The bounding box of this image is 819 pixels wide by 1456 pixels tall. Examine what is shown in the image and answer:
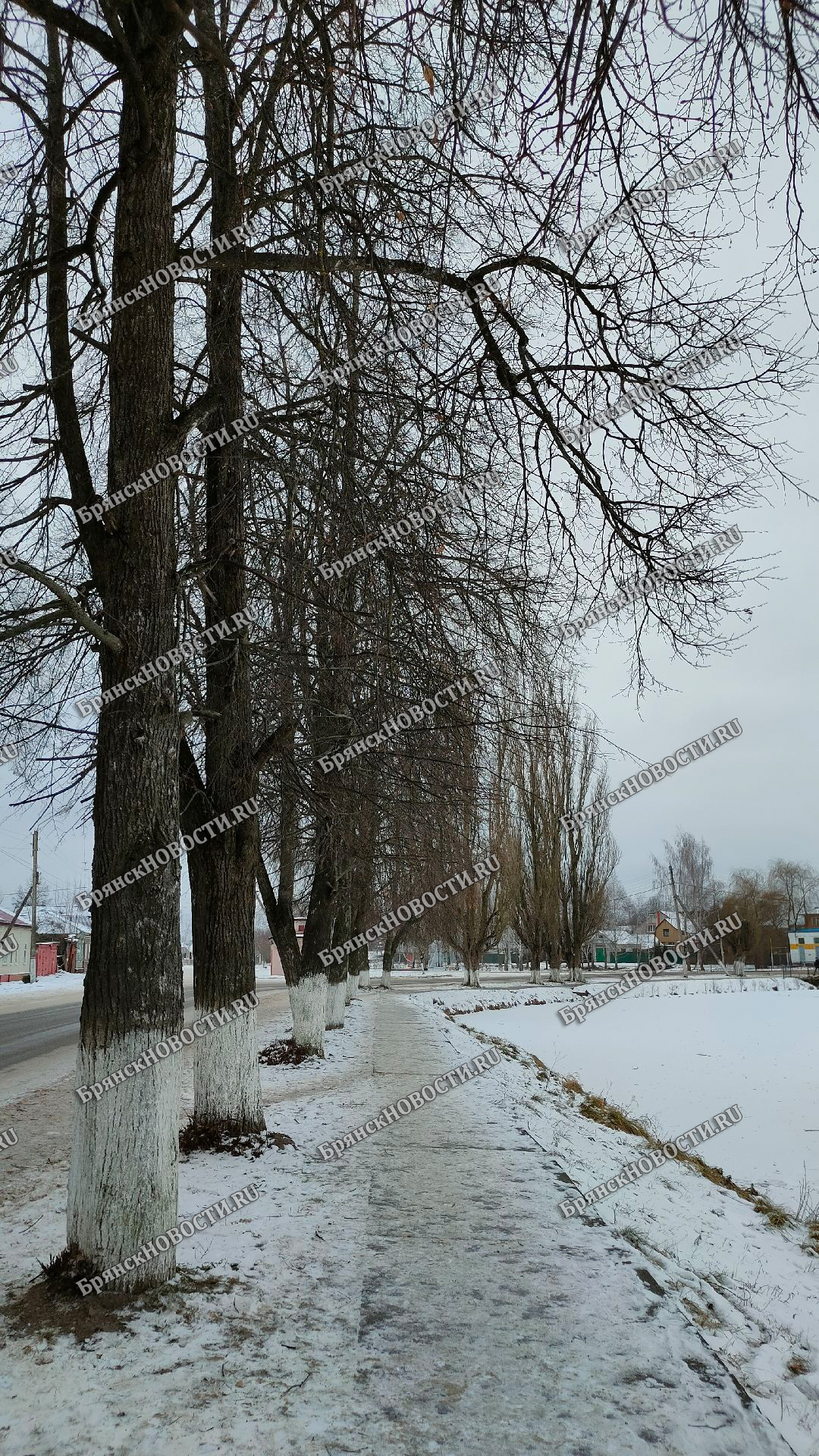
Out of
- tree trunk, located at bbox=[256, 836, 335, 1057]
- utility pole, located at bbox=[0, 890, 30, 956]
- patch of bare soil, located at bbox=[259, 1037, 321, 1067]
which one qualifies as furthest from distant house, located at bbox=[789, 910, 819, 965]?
patch of bare soil, located at bbox=[259, 1037, 321, 1067]

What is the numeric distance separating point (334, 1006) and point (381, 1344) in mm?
14911

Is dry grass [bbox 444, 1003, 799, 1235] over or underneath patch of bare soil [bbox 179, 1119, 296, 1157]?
underneath

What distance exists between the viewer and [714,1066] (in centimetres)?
1550

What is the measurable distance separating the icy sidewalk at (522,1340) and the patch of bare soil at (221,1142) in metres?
0.84

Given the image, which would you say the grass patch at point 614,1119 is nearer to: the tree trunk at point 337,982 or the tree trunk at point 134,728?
the tree trunk at point 134,728

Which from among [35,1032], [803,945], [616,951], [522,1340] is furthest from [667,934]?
[522,1340]

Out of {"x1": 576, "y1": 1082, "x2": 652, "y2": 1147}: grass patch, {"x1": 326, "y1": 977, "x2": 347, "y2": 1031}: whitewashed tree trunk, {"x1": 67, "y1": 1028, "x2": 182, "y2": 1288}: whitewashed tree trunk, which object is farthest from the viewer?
{"x1": 326, "y1": 977, "x2": 347, "y2": 1031}: whitewashed tree trunk

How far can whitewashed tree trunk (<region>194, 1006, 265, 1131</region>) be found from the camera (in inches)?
267

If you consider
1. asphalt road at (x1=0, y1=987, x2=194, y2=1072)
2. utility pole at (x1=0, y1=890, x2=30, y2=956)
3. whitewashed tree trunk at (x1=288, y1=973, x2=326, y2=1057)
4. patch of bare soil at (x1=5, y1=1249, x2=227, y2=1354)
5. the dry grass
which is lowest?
the dry grass

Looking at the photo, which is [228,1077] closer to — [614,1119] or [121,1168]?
[121,1168]

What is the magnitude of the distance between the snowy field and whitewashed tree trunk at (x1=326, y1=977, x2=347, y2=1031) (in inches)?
130

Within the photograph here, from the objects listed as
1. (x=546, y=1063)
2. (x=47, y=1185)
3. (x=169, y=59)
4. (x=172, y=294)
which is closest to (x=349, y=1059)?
(x=546, y=1063)

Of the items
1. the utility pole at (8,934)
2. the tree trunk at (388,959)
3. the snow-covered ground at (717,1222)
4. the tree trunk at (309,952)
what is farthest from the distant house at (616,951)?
the tree trunk at (309,952)

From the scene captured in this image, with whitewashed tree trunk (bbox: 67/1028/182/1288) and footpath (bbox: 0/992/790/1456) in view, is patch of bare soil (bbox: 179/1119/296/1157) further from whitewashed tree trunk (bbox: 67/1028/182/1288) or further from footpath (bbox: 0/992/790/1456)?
whitewashed tree trunk (bbox: 67/1028/182/1288)
